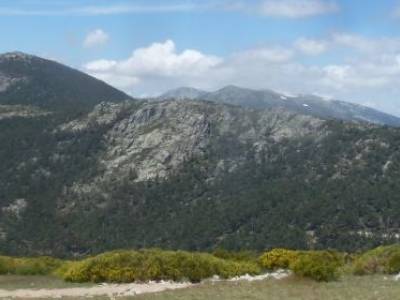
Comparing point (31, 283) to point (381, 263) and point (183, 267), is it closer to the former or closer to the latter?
point (183, 267)

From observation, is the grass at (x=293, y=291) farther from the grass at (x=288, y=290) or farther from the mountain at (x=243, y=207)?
the mountain at (x=243, y=207)

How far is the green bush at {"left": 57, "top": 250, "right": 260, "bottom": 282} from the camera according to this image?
1407 inches

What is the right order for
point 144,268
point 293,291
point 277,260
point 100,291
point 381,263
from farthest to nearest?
point 277,260, point 381,263, point 144,268, point 100,291, point 293,291

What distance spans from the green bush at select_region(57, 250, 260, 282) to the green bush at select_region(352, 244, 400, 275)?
8116mm

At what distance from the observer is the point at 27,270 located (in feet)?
144

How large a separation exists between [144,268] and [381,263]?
14.3 meters

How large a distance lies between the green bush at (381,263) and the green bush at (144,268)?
812cm

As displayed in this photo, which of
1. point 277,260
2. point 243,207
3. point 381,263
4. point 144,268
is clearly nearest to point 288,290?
point 144,268

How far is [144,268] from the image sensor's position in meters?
36.1

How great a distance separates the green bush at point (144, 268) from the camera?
117ft

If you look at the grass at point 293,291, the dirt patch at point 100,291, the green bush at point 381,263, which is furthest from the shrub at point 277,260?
the dirt patch at point 100,291

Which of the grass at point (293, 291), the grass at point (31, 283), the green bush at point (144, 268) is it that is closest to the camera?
the grass at point (293, 291)

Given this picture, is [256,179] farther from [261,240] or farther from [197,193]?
[261,240]

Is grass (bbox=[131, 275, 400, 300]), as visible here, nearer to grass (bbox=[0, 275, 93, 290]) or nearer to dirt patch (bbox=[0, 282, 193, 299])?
dirt patch (bbox=[0, 282, 193, 299])
